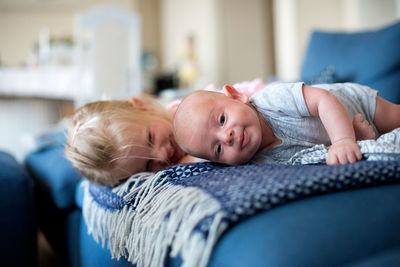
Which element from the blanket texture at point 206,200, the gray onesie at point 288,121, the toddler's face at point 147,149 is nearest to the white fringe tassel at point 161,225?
the blanket texture at point 206,200

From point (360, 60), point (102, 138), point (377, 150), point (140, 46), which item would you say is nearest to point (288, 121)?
point (377, 150)

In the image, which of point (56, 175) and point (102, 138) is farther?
point (56, 175)

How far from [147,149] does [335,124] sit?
526 millimetres

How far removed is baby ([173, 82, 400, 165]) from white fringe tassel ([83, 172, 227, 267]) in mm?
178

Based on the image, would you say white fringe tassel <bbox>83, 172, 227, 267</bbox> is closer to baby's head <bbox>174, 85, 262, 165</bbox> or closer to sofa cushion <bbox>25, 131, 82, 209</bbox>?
baby's head <bbox>174, 85, 262, 165</bbox>

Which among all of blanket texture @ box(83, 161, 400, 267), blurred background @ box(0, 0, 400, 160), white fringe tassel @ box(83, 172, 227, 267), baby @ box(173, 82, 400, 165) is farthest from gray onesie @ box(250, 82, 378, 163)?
blurred background @ box(0, 0, 400, 160)

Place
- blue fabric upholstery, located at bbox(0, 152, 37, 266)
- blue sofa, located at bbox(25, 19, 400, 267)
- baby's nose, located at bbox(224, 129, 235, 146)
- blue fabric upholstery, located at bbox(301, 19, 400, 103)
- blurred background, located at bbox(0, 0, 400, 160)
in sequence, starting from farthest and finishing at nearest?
blurred background, located at bbox(0, 0, 400, 160)
blue fabric upholstery, located at bbox(301, 19, 400, 103)
blue fabric upholstery, located at bbox(0, 152, 37, 266)
baby's nose, located at bbox(224, 129, 235, 146)
blue sofa, located at bbox(25, 19, 400, 267)

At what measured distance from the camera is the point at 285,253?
48cm

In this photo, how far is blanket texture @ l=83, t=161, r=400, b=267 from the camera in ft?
1.79

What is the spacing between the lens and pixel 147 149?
1.09 meters

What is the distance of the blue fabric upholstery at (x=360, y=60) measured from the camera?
5.50 feet

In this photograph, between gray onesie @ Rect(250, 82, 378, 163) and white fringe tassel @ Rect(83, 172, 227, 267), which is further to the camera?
gray onesie @ Rect(250, 82, 378, 163)

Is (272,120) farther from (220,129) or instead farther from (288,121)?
(220,129)

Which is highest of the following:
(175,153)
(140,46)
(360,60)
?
(140,46)
